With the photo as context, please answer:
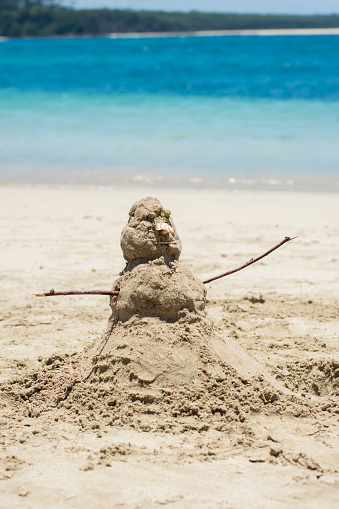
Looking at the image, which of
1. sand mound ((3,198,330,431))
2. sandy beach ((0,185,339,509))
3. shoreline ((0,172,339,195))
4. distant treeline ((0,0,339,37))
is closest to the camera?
sandy beach ((0,185,339,509))

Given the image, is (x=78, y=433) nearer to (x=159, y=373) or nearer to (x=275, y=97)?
(x=159, y=373)

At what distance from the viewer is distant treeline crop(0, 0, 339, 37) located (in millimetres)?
76625

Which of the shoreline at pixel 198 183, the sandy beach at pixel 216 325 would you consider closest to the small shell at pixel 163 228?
the sandy beach at pixel 216 325

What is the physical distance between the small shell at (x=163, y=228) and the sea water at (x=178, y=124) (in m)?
6.58

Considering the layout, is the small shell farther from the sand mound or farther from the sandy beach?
the sandy beach

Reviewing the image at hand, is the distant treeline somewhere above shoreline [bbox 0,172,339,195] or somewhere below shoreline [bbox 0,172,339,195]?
above

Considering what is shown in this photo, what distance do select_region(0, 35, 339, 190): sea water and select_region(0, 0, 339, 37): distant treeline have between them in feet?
168

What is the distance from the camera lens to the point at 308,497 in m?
2.31

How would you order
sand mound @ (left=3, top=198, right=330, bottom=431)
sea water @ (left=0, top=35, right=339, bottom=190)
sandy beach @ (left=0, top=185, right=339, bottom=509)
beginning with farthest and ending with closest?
sea water @ (left=0, top=35, right=339, bottom=190) < sand mound @ (left=3, top=198, right=330, bottom=431) < sandy beach @ (left=0, top=185, right=339, bottom=509)

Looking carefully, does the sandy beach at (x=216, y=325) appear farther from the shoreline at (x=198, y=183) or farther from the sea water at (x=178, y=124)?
the sea water at (x=178, y=124)

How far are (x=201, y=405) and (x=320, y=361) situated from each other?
35.3 inches

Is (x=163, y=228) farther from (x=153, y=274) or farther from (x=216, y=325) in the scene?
(x=216, y=325)

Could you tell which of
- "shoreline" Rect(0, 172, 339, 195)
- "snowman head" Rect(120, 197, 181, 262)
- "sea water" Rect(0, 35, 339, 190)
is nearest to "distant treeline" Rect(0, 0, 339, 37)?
"sea water" Rect(0, 35, 339, 190)

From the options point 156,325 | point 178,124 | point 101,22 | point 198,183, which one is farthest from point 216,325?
point 101,22
